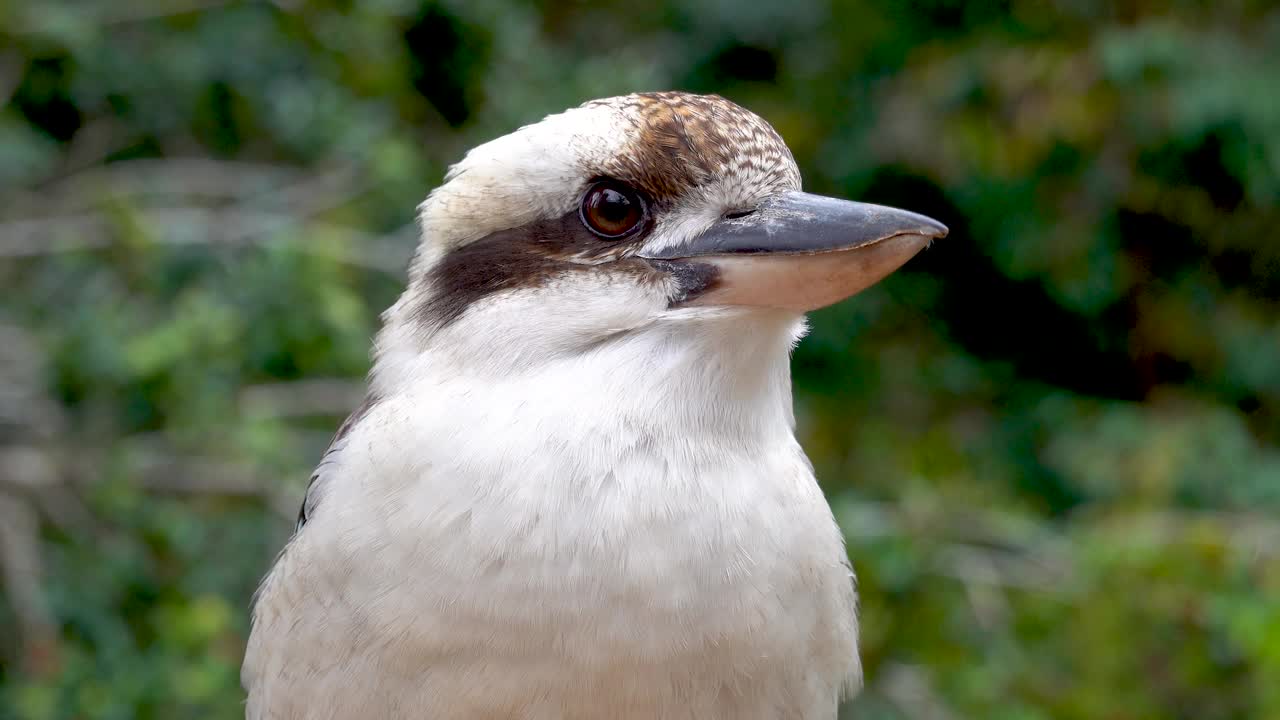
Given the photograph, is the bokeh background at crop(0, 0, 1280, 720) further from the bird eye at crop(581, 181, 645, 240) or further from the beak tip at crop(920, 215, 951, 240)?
the beak tip at crop(920, 215, 951, 240)

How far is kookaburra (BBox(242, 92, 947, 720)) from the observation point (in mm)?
1571

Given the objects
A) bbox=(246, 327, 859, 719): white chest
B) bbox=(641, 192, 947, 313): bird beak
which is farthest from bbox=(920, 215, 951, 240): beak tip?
bbox=(246, 327, 859, 719): white chest

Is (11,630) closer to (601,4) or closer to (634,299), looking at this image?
(634,299)

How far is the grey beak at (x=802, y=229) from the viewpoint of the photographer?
5.16 ft

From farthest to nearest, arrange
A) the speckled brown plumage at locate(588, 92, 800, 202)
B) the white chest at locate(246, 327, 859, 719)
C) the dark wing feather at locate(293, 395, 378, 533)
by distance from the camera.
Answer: the dark wing feather at locate(293, 395, 378, 533), the speckled brown plumage at locate(588, 92, 800, 202), the white chest at locate(246, 327, 859, 719)

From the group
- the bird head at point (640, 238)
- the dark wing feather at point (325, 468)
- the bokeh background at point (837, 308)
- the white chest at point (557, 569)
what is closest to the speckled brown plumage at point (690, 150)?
the bird head at point (640, 238)

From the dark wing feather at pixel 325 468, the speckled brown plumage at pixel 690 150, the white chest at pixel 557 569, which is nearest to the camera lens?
the white chest at pixel 557 569

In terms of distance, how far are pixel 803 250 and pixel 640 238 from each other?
22 cm

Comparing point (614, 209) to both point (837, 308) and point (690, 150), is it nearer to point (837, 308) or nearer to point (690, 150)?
point (690, 150)

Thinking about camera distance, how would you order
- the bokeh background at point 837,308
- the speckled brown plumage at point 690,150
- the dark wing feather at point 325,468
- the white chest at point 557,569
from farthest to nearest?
the bokeh background at point 837,308 → the dark wing feather at point 325,468 → the speckled brown plumage at point 690,150 → the white chest at point 557,569

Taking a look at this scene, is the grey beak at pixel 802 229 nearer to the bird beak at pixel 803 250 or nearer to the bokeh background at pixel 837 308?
the bird beak at pixel 803 250

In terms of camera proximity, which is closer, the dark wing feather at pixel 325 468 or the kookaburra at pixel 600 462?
the kookaburra at pixel 600 462

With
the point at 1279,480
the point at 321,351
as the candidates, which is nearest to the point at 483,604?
the point at 321,351

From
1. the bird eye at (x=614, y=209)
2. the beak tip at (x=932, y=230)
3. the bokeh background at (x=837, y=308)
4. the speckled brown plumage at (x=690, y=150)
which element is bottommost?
the bokeh background at (x=837, y=308)
